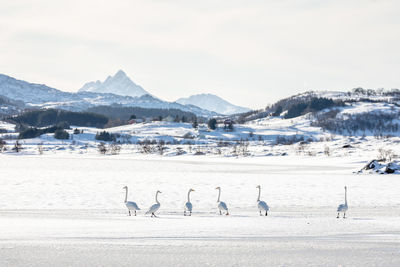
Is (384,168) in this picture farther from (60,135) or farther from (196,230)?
(60,135)

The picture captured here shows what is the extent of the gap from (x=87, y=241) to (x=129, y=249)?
1.82 metres

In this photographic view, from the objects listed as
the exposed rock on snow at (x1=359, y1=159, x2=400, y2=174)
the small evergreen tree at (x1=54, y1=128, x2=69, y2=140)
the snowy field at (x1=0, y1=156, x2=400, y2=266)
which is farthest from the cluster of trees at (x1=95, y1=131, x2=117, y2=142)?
the snowy field at (x1=0, y1=156, x2=400, y2=266)

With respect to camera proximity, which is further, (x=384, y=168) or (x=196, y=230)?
(x=384, y=168)

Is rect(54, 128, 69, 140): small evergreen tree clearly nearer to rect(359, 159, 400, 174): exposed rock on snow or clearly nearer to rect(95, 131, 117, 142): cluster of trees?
rect(95, 131, 117, 142): cluster of trees

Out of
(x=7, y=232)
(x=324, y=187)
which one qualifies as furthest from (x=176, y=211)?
(x=324, y=187)

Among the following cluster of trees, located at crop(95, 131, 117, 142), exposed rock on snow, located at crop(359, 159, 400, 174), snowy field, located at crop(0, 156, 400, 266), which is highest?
cluster of trees, located at crop(95, 131, 117, 142)

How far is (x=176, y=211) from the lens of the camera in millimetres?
22062

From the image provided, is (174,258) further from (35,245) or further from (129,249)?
(35,245)

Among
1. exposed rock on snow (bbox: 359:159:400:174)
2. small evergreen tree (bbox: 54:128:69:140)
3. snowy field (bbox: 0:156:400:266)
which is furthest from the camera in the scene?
small evergreen tree (bbox: 54:128:69:140)

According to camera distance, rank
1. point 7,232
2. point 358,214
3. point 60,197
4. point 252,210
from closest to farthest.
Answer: point 7,232
point 358,214
point 252,210
point 60,197

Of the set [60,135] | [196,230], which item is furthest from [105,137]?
[196,230]

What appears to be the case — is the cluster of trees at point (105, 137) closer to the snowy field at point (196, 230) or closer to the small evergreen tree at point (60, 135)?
the small evergreen tree at point (60, 135)

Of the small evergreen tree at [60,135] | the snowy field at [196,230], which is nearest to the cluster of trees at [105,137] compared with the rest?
the small evergreen tree at [60,135]

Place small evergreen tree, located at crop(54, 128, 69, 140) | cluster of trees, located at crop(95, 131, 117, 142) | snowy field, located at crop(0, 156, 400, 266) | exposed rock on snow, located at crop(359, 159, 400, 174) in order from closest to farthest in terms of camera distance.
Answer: snowy field, located at crop(0, 156, 400, 266) → exposed rock on snow, located at crop(359, 159, 400, 174) → small evergreen tree, located at crop(54, 128, 69, 140) → cluster of trees, located at crop(95, 131, 117, 142)
